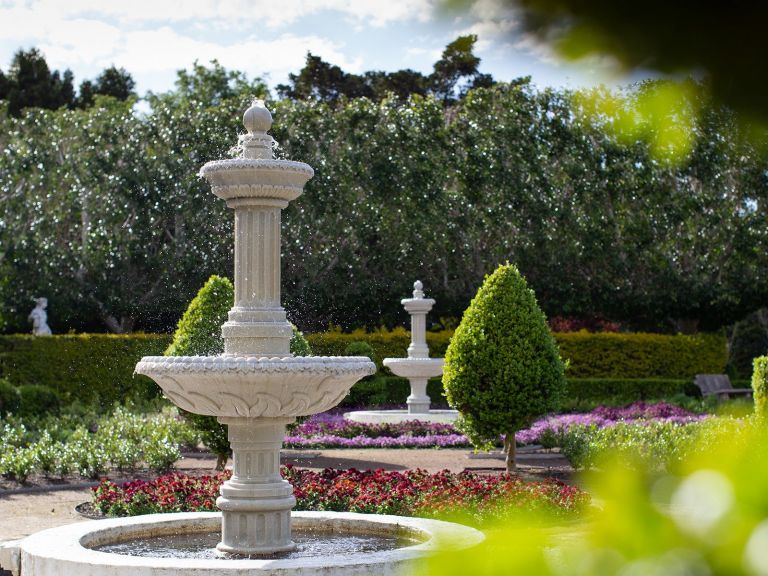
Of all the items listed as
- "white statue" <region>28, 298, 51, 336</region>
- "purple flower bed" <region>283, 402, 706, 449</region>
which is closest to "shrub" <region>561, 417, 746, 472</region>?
"purple flower bed" <region>283, 402, 706, 449</region>

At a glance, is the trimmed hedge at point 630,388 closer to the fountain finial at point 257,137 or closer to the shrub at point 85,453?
the shrub at point 85,453

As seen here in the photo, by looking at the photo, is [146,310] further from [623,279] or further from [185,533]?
[185,533]

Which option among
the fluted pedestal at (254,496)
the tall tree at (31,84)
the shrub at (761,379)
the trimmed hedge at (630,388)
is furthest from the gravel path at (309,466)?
the tall tree at (31,84)

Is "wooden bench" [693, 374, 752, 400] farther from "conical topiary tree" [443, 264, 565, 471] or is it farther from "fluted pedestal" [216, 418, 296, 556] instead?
"fluted pedestal" [216, 418, 296, 556]

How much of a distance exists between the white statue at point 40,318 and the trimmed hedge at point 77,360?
35.0 inches

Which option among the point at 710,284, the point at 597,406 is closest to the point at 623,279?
the point at 710,284

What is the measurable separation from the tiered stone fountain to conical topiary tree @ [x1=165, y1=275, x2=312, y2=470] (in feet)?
14.4

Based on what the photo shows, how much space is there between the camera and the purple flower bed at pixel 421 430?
1542 centimetres

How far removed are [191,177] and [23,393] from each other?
27.0 feet

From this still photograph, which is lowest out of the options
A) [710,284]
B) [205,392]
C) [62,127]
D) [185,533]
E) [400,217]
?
[185,533]

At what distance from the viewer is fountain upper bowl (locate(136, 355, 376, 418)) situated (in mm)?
5762

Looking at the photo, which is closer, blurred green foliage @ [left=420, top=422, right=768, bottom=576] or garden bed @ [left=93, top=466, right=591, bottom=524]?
blurred green foliage @ [left=420, top=422, right=768, bottom=576]

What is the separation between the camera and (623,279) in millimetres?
24375

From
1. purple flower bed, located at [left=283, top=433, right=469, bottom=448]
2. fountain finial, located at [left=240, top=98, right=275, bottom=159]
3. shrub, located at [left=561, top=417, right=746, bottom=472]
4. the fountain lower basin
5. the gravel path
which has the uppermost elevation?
fountain finial, located at [left=240, top=98, right=275, bottom=159]
